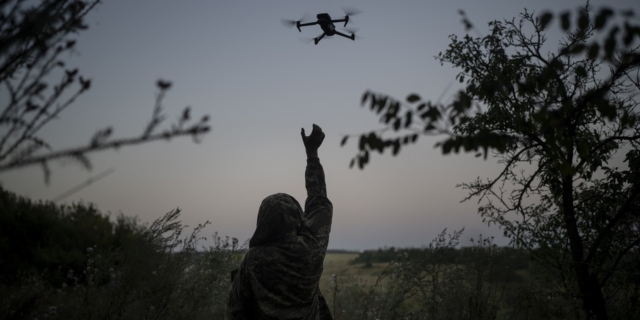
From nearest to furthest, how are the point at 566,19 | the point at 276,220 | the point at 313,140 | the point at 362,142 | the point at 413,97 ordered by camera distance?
1. the point at 566,19
2. the point at 413,97
3. the point at 362,142
4. the point at 276,220
5. the point at 313,140

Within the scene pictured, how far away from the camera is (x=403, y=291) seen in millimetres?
6258

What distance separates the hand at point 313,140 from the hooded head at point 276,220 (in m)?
0.79

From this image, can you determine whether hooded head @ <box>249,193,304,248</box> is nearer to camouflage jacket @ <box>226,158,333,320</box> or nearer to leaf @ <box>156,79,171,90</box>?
camouflage jacket @ <box>226,158,333,320</box>

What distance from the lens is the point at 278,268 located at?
12.2ft

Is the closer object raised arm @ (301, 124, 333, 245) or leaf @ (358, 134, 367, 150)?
leaf @ (358, 134, 367, 150)

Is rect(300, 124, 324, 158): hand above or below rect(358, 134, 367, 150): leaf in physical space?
above

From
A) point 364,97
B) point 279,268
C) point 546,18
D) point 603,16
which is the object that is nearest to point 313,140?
point 279,268

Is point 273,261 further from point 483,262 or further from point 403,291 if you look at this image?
point 483,262

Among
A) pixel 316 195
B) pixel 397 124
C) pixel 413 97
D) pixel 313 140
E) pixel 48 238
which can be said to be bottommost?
pixel 48 238

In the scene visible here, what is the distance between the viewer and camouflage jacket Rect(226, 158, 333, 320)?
12.2 feet

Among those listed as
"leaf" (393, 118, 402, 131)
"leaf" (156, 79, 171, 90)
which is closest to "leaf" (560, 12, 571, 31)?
"leaf" (393, 118, 402, 131)

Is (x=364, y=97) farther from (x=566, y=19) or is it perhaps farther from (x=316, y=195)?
(x=316, y=195)

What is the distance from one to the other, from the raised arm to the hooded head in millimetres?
261

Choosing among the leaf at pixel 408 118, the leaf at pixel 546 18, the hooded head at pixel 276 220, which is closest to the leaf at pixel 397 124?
the leaf at pixel 408 118
